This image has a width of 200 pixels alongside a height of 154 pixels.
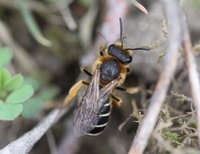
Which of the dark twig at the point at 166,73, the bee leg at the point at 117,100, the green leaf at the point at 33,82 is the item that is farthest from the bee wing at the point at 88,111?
the dark twig at the point at 166,73

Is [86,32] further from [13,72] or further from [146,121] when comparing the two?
[146,121]

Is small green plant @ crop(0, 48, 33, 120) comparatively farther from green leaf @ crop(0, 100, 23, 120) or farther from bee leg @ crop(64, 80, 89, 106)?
bee leg @ crop(64, 80, 89, 106)

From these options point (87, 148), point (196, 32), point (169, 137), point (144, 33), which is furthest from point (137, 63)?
point (169, 137)

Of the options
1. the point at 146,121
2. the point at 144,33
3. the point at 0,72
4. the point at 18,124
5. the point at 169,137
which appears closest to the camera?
the point at 146,121

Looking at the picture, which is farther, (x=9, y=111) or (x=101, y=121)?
(x=101, y=121)

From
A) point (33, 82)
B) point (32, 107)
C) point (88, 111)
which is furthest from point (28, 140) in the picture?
point (33, 82)

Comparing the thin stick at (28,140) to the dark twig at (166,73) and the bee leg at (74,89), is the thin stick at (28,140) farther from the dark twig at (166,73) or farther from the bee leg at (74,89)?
the dark twig at (166,73)

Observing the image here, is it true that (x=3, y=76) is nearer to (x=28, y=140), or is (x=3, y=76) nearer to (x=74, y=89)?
(x=28, y=140)

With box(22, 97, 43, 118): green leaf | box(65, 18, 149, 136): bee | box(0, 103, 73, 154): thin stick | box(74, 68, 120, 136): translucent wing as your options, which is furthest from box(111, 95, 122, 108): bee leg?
box(22, 97, 43, 118): green leaf
